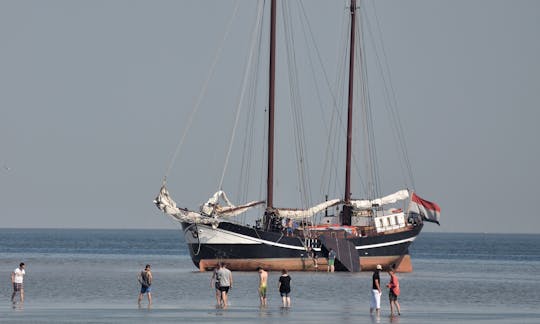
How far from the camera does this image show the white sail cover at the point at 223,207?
283 ft

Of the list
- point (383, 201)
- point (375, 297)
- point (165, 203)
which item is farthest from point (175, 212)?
point (375, 297)

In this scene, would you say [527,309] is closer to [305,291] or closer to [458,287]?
[305,291]

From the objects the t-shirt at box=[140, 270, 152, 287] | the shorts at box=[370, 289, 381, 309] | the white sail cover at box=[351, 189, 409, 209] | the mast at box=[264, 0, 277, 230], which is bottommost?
the shorts at box=[370, 289, 381, 309]

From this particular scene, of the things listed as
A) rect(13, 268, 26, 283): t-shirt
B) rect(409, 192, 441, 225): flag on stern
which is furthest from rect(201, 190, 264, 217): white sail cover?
rect(13, 268, 26, 283): t-shirt

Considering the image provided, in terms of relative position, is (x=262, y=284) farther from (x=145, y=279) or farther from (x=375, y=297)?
(x=375, y=297)

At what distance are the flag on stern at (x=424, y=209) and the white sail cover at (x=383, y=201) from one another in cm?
88

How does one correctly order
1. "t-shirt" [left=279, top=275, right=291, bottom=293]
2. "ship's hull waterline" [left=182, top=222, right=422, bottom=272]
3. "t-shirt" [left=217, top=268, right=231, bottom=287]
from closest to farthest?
"t-shirt" [left=217, top=268, right=231, bottom=287] < "t-shirt" [left=279, top=275, right=291, bottom=293] < "ship's hull waterline" [left=182, top=222, right=422, bottom=272]

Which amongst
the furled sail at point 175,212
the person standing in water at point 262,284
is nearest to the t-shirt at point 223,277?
the person standing in water at point 262,284

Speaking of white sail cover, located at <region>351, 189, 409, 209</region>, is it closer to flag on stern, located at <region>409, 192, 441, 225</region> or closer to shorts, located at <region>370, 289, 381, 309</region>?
flag on stern, located at <region>409, 192, 441, 225</region>

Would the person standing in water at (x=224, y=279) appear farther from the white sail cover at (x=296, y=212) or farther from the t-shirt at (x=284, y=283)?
the white sail cover at (x=296, y=212)

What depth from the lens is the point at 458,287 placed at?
76125 millimetres

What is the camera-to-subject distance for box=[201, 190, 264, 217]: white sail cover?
3395 inches

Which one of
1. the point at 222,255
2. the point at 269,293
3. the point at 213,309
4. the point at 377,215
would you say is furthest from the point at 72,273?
the point at 213,309

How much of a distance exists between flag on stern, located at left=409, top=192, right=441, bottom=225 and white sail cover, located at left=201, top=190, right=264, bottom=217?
13143 mm
